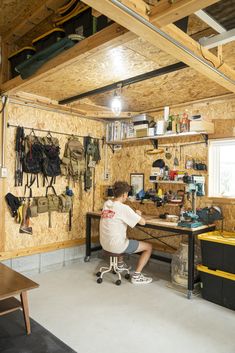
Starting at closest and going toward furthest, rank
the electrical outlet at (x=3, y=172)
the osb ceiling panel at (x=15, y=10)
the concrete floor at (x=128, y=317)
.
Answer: the concrete floor at (x=128, y=317)
the osb ceiling panel at (x=15, y=10)
the electrical outlet at (x=3, y=172)

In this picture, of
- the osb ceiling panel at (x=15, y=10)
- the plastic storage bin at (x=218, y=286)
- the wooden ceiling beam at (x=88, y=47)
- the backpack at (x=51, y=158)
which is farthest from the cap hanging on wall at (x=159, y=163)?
the osb ceiling panel at (x=15, y=10)

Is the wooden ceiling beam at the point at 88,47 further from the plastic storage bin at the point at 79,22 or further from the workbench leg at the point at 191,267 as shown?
the workbench leg at the point at 191,267

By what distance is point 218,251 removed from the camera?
10.6ft

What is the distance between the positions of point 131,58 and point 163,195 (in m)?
2.25

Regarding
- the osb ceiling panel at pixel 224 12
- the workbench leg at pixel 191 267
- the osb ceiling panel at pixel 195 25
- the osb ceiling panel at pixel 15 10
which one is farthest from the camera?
the workbench leg at pixel 191 267

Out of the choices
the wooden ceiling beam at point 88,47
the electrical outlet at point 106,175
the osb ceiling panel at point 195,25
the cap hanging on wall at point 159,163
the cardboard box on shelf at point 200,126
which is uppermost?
the osb ceiling panel at point 195,25

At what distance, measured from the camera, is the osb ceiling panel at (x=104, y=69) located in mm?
2703

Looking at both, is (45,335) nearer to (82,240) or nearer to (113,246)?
(113,246)

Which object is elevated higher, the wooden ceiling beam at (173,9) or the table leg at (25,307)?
the wooden ceiling beam at (173,9)

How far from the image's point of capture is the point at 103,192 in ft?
17.2

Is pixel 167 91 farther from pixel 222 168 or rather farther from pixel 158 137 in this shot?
pixel 222 168

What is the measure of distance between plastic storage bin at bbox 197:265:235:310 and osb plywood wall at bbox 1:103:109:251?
7.48 ft

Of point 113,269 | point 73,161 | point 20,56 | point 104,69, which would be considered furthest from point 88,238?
point 20,56

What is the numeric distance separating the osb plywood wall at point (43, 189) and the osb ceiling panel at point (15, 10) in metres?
1.05
